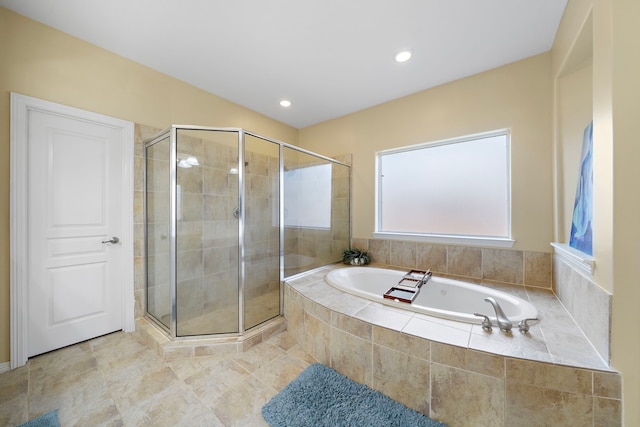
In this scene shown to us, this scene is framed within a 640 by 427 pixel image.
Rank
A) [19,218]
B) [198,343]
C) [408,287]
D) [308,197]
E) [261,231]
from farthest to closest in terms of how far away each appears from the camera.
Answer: [308,197]
[261,231]
[408,287]
[198,343]
[19,218]

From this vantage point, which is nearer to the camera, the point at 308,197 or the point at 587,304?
the point at 587,304

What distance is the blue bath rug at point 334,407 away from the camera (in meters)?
1.19

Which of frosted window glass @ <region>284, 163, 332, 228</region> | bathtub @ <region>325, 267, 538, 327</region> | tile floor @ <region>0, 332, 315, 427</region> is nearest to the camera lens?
tile floor @ <region>0, 332, 315, 427</region>

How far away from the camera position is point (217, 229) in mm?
2303

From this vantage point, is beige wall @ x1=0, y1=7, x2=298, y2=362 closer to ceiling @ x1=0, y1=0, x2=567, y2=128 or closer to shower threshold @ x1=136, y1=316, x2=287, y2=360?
ceiling @ x1=0, y1=0, x2=567, y2=128

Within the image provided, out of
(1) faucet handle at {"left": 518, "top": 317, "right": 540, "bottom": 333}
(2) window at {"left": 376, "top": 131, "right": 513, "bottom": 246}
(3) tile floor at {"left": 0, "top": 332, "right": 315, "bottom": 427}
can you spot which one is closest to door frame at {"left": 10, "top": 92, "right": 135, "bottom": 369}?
(3) tile floor at {"left": 0, "top": 332, "right": 315, "bottom": 427}

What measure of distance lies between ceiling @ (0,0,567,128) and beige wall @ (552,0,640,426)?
29.7 inches

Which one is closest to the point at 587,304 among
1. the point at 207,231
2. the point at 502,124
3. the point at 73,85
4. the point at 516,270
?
the point at 516,270

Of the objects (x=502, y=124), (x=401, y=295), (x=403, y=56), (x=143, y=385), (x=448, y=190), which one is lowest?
(x=143, y=385)

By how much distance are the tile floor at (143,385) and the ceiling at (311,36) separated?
250 cm

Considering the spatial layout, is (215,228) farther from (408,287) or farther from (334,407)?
(408,287)

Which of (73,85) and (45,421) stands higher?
(73,85)

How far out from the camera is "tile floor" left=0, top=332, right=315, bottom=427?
1.24m

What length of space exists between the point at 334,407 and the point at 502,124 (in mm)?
2654
